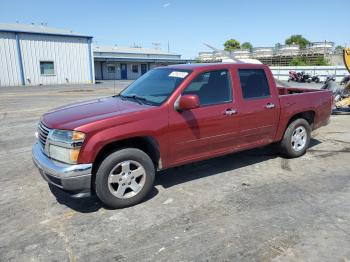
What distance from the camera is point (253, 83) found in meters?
5.64

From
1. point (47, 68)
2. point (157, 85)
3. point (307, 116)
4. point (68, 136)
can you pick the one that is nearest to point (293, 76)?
point (47, 68)

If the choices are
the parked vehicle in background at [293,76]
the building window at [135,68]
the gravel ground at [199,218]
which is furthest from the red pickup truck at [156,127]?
the building window at [135,68]

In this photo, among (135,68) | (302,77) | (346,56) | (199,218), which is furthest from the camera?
(135,68)

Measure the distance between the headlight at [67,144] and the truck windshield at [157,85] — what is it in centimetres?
125

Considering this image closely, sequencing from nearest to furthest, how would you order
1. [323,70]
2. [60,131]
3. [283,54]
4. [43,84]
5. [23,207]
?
[60,131] → [23,207] → [323,70] → [43,84] → [283,54]

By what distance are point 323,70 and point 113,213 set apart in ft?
103

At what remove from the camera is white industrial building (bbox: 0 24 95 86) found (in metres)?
31.2

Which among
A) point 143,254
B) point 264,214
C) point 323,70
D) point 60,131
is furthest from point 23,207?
point 323,70

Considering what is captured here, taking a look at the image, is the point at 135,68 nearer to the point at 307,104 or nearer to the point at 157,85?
the point at 307,104

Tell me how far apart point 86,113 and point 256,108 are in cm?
273

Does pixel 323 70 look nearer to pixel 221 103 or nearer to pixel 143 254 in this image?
pixel 221 103

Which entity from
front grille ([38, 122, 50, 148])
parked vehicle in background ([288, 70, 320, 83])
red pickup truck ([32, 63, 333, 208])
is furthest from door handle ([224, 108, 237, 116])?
parked vehicle in background ([288, 70, 320, 83])

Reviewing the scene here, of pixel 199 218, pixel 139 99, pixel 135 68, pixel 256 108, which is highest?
pixel 139 99

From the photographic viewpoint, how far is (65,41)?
34.6m
